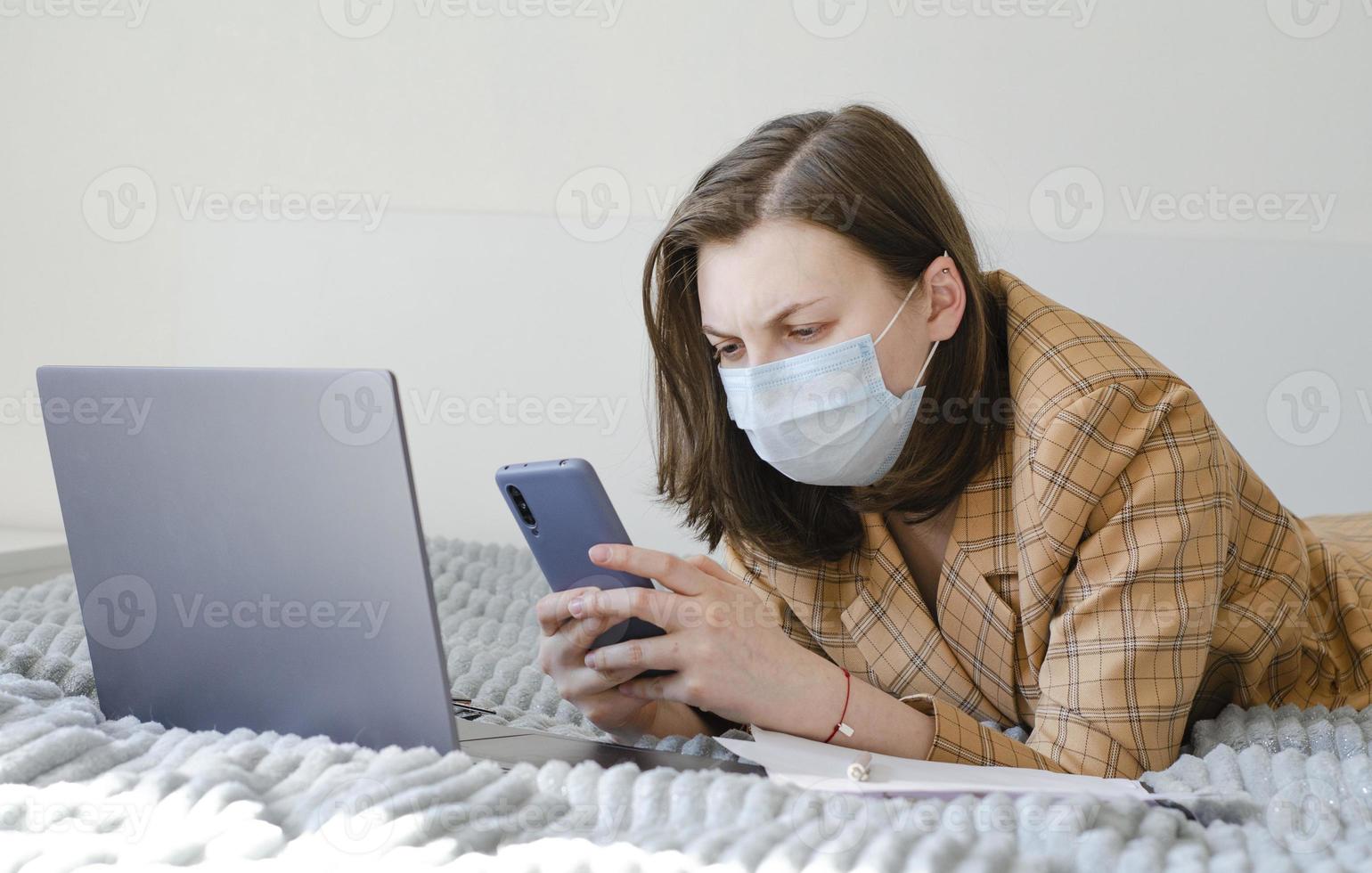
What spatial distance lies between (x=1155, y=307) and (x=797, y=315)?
1203 millimetres

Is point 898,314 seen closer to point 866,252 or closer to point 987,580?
point 866,252

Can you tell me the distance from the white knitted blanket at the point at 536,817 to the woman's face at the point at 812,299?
43 centimetres

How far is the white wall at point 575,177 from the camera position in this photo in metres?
1.90

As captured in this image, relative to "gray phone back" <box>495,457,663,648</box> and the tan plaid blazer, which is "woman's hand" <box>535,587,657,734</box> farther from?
the tan plaid blazer

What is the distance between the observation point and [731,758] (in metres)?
0.88

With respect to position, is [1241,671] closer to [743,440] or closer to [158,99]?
[743,440]

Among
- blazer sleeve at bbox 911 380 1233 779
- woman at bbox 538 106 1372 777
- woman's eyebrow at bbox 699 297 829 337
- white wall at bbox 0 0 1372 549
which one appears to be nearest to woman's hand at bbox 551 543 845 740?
woman at bbox 538 106 1372 777

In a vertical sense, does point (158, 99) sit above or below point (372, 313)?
above

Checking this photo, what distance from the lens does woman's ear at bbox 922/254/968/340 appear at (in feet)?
3.37

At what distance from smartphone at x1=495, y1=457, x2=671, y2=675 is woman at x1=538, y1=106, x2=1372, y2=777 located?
0.08 feet

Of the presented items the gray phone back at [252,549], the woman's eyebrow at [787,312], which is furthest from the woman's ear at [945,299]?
the gray phone back at [252,549]

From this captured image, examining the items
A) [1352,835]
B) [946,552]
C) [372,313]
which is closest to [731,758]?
[946,552]

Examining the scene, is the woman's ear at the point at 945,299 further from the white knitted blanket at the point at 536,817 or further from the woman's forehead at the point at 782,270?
the white knitted blanket at the point at 536,817

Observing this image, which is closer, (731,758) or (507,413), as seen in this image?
(731,758)
